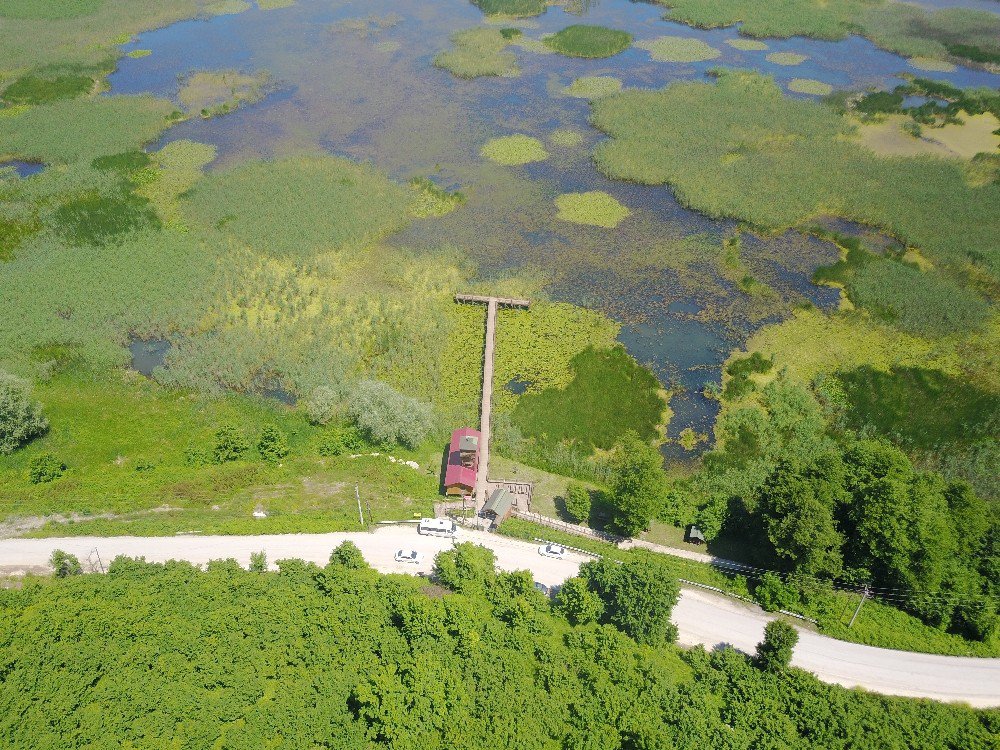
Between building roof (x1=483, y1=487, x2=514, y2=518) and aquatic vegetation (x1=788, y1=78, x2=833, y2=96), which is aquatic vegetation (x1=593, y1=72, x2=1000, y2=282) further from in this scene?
building roof (x1=483, y1=487, x2=514, y2=518)

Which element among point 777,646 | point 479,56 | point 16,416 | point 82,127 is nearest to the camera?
point 777,646

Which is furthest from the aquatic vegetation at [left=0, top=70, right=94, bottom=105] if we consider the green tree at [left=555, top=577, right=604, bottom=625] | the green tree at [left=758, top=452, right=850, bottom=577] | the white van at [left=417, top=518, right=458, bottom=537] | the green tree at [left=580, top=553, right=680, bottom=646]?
the green tree at [left=758, top=452, right=850, bottom=577]

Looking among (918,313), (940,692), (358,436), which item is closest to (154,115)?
(358,436)

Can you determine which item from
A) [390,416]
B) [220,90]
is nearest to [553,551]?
[390,416]

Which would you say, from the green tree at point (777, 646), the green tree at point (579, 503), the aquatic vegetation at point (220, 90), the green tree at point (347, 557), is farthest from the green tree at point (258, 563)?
the aquatic vegetation at point (220, 90)

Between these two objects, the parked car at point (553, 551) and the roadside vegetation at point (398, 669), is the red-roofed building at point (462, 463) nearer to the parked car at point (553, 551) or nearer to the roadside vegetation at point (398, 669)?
the parked car at point (553, 551)

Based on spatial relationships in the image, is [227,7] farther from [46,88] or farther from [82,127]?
[82,127]

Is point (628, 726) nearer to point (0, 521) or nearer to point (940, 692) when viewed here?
point (940, 692)
